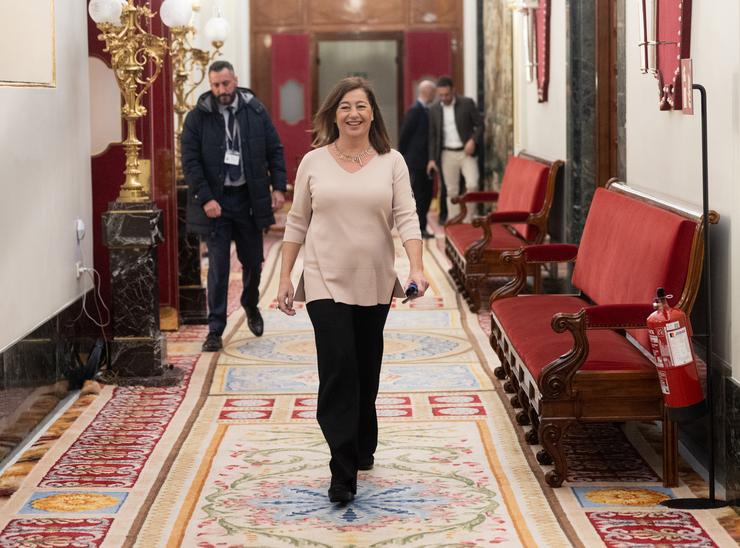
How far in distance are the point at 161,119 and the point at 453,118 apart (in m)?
6.87

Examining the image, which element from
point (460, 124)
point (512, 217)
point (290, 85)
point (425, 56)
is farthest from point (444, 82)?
point (512, 217)

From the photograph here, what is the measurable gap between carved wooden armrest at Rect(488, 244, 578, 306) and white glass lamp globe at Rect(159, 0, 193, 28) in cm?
288

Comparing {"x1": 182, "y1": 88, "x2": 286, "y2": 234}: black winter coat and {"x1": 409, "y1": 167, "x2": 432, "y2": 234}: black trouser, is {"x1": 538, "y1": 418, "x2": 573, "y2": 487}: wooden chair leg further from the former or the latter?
{"x1": 409, "y1": 167, "x2": 432, "y2": 234}: black trouser

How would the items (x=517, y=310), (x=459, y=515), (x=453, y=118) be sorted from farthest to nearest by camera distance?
(x=453, y=118), (x=517, y=310), (x=459, y=515)

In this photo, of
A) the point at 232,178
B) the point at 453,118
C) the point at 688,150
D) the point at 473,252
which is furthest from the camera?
the point at 453,118

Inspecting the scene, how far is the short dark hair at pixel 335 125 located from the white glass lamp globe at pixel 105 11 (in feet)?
8.84

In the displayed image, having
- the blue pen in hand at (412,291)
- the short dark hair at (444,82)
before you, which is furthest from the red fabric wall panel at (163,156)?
the short dark hair at (444,82)

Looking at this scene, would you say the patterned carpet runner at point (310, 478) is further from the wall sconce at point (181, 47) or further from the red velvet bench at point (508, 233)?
the wall sconce at point (181, 47)

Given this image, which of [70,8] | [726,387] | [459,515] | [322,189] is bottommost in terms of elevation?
[459,515]

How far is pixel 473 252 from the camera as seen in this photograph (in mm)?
10461

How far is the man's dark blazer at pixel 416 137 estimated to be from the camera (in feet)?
53.5

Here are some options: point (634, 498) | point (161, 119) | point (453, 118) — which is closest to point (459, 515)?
point (634, 498)

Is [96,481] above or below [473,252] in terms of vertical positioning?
below

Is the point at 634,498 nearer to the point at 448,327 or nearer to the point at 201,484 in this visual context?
the point at 201,484
